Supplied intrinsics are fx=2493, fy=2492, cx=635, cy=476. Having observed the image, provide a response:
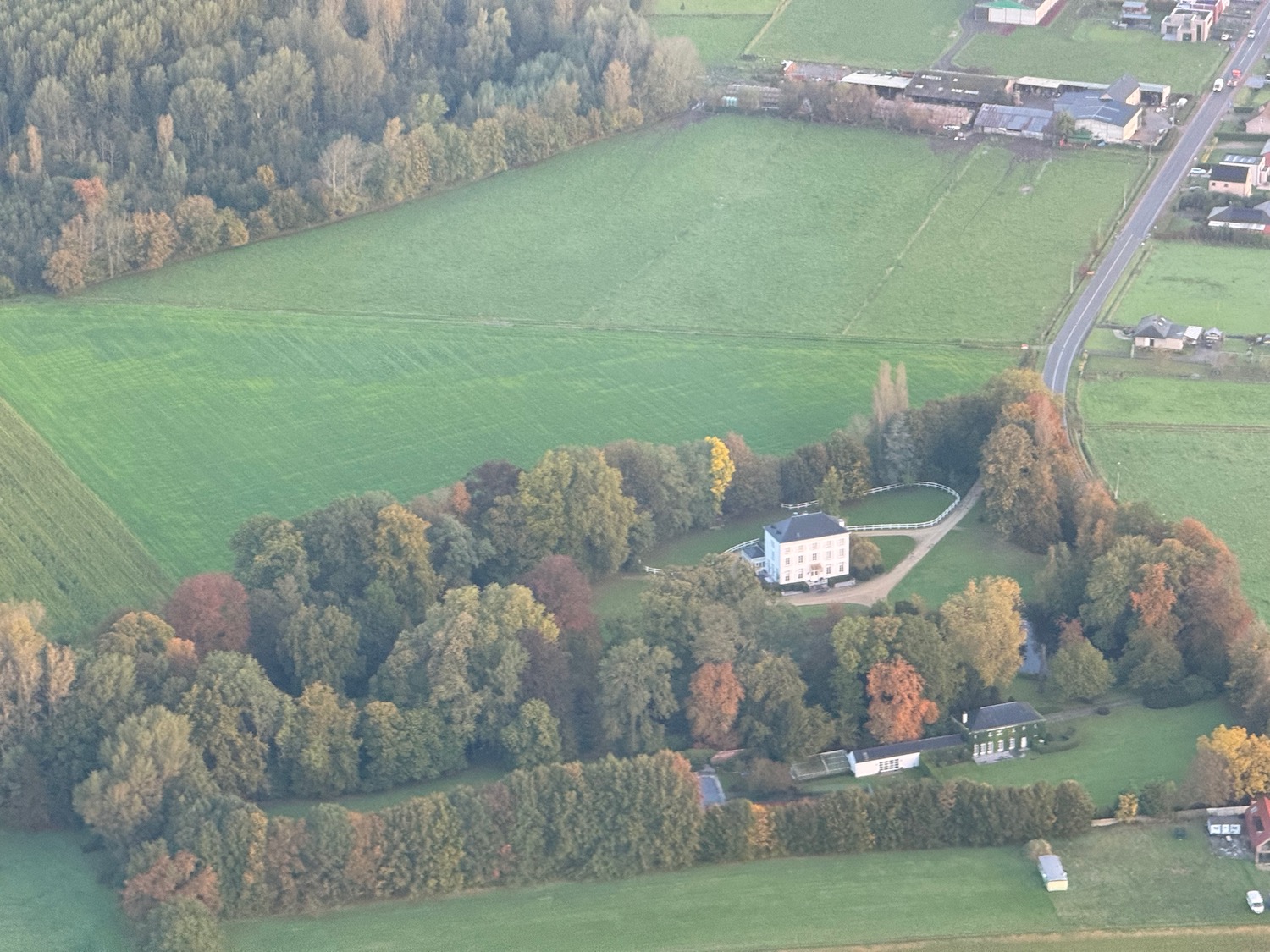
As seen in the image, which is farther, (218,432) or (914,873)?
(218,432)

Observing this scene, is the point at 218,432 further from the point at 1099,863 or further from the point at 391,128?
the point at 1099,863

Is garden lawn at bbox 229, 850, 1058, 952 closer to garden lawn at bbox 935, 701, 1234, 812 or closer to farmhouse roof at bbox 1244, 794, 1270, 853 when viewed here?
garden lawn at bbox 935, 701, 1234, 812

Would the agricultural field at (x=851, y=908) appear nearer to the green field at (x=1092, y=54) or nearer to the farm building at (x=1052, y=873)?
the farm building at (x=1052, y=873)

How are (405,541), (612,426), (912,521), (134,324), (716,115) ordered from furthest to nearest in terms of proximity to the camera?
1. (716,115)
2. (134,324)
3. (612,426)
4. (912,521)
5. (405,541)

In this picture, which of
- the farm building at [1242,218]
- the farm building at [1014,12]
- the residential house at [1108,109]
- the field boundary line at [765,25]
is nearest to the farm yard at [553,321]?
the residential house at [1108,109]

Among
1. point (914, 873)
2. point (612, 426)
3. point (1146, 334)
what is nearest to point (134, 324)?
point (612, 426)

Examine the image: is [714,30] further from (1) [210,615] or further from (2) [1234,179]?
(1) [210,615]
